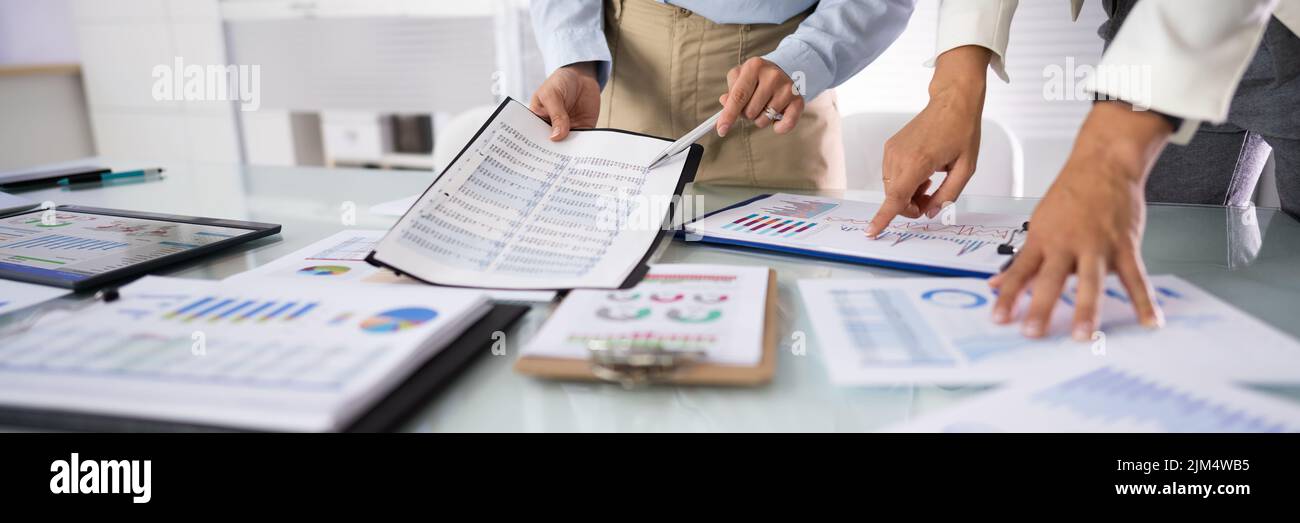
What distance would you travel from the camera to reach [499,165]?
2.73 ft

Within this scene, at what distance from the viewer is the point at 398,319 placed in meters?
0.52

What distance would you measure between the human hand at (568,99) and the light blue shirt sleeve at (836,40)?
0.89 ft

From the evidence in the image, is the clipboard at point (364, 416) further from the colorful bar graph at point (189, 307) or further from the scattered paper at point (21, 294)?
the scattered paper at point (21, 294)

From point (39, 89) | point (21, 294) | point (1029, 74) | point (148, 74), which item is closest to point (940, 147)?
point (21, 294)

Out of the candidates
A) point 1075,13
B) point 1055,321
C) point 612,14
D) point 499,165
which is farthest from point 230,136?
point 1055,321

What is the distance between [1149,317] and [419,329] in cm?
48

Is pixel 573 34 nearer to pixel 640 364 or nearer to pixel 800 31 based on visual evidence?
pixel 800 31

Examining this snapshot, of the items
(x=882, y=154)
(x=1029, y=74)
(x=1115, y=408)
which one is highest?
(x=1029, y=74)

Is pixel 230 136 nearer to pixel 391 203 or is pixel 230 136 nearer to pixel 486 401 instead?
pixel 391 203

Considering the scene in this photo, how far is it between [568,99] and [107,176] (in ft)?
2.80

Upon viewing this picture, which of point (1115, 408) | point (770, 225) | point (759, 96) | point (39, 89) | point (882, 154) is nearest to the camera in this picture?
point (1115, 408)

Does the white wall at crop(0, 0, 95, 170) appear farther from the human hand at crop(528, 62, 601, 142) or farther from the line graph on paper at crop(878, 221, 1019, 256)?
the line graph on paper at crop(878, 221, 1019, 256)

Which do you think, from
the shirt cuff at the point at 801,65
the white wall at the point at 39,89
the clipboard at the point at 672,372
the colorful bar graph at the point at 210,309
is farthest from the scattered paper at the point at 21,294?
the white wall at the point at 39,89

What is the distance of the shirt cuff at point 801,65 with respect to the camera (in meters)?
1.04
